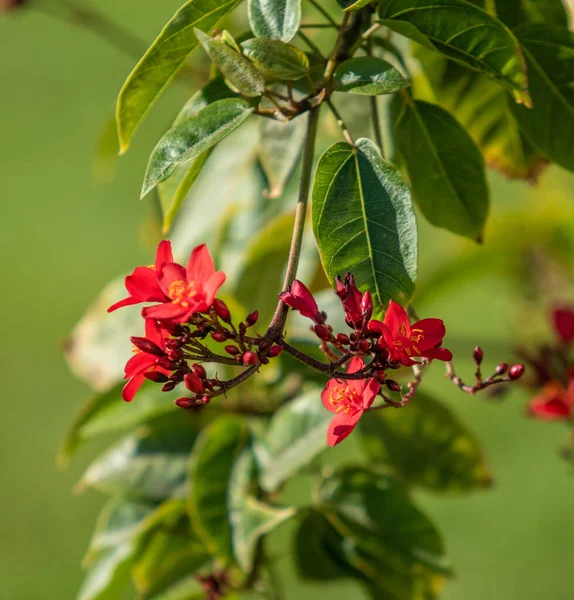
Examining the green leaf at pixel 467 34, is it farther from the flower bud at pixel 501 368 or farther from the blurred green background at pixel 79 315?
the blurred green background at pixel 79 315

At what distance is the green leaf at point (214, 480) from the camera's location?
1.04 m

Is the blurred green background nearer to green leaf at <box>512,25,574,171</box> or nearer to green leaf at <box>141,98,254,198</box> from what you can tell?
green leaf at <box>512,25,574,171</box>

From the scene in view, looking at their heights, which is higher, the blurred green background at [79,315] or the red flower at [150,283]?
the red flower at [150,283]

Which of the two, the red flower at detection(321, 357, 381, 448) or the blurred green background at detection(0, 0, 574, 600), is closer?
the red flower at detection(321, 357, 381, 448)

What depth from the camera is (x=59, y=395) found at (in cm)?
362

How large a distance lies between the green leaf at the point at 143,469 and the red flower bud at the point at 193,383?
57 cm

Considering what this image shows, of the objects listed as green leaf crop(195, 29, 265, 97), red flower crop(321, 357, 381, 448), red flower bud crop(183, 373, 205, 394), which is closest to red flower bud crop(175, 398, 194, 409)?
red flower bud crop(183, 373, 205, 394)

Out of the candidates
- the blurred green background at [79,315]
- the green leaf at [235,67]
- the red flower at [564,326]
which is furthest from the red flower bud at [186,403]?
the blurred green background at [79,315]

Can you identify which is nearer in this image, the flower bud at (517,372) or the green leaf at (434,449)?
the flower bud at (517,372)

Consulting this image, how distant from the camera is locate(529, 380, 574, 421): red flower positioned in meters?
1.20

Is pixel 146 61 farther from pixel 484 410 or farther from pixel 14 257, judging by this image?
pixel 14 257

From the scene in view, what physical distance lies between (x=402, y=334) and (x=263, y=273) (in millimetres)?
576

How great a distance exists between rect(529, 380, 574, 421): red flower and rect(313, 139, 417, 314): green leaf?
0.61 metres

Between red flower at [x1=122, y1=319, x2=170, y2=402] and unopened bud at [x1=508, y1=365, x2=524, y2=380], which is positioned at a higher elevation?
red flower at [x1=122, y1=319, x2=170, y2=402]
